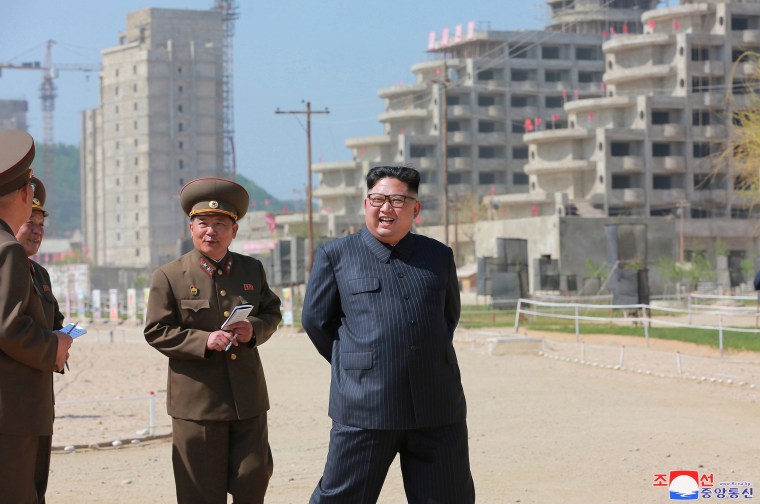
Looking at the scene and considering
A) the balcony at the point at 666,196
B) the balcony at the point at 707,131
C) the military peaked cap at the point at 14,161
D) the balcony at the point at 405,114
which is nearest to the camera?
the military peaked cap at the point at 14,161

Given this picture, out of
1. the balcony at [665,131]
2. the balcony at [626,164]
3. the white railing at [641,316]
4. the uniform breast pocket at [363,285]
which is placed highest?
the balcony at [665,131]

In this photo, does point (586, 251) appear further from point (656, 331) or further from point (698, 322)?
point (656, 331)

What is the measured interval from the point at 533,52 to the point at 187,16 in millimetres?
55107

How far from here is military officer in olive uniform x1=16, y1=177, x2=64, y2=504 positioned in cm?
590

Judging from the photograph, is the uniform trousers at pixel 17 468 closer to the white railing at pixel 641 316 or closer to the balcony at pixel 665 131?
the white railing at pixel 641 316

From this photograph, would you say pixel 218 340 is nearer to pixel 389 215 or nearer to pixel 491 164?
pixel 389 215

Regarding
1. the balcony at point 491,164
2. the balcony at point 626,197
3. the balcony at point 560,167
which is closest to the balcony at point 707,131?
the balcony at point 626,197

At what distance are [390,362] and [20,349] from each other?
160 cm

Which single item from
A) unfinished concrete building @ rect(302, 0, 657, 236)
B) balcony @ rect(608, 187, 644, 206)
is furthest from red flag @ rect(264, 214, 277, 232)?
balcony @ rect(608, 187, 644, 206)

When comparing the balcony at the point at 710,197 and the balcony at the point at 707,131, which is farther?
the balcony at the point at 707,131

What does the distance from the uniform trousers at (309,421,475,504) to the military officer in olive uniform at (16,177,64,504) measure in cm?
123

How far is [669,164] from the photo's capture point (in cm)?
9075

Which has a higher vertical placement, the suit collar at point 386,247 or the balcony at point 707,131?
the balcony at point 707,131

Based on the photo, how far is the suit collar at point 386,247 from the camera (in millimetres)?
6105
